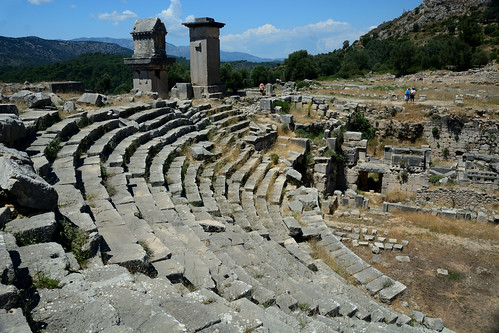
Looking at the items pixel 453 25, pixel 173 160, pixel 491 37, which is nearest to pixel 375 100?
pixel 173 160

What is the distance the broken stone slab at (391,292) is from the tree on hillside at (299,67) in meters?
34.1

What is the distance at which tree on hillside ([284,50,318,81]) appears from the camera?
1618 inches

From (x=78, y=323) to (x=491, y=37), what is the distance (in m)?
63.9

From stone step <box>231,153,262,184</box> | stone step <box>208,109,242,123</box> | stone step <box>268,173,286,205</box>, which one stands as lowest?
stone step <box>268,173,286,205</box>

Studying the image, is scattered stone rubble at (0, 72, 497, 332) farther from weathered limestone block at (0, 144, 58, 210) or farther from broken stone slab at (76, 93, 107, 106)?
broken stone slab at (76, 93, 107, 106)

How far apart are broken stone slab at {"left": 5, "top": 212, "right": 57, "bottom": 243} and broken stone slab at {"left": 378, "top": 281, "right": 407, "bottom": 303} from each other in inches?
270

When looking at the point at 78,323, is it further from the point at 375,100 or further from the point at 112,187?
the point at 375,100

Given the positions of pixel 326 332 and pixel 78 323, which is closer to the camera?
pixel 78 323

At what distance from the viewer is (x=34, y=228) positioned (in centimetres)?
461

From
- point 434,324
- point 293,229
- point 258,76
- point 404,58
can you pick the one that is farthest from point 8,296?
point 404,58

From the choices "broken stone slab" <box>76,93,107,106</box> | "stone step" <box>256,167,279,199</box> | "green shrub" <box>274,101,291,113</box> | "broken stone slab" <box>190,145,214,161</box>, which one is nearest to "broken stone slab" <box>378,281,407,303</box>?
"stone step" <box>256,167,279,199</box>

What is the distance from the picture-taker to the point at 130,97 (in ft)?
51.5

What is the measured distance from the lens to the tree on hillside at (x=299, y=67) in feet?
135

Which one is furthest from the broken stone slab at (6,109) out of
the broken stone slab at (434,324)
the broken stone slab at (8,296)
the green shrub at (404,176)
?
the green shrub at (404,176)
